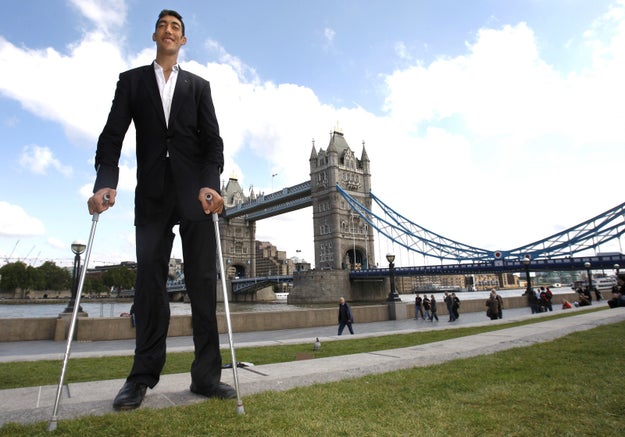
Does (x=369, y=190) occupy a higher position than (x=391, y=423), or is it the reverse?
(x=369, y=190)

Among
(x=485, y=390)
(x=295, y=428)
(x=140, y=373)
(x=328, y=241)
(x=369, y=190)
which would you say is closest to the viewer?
(x=295, y=428)

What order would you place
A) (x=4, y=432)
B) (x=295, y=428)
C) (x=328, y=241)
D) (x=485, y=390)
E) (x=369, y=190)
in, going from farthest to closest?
(x=369, y=190) < (x=328, y=241) < (x=485, y=390) < (x=295, y=428) < (x=4, y=432)

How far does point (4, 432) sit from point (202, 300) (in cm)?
150

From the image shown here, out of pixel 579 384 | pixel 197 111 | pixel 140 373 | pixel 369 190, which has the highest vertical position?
pixel 369 190

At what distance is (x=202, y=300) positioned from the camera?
3.45 meters

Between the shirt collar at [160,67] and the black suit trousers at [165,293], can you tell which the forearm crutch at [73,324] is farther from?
the shirt collar at [160,67]

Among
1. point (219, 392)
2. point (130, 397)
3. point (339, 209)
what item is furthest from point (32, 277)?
point (219, 392)

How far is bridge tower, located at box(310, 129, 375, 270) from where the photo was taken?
64.5 meters

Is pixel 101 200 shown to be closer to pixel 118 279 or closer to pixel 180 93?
pixel 180 93

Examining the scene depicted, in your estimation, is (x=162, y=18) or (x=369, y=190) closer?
(x=162, y=18)

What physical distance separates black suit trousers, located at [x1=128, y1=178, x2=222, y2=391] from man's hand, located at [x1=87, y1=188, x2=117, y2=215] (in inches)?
13.9

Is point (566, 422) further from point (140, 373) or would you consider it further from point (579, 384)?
point (140, 373)

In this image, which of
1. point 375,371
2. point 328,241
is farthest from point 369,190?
point 375,371

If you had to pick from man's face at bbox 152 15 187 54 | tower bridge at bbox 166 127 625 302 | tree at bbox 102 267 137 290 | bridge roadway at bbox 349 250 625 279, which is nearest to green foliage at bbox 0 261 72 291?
tree at bbox 102 267 137 290
